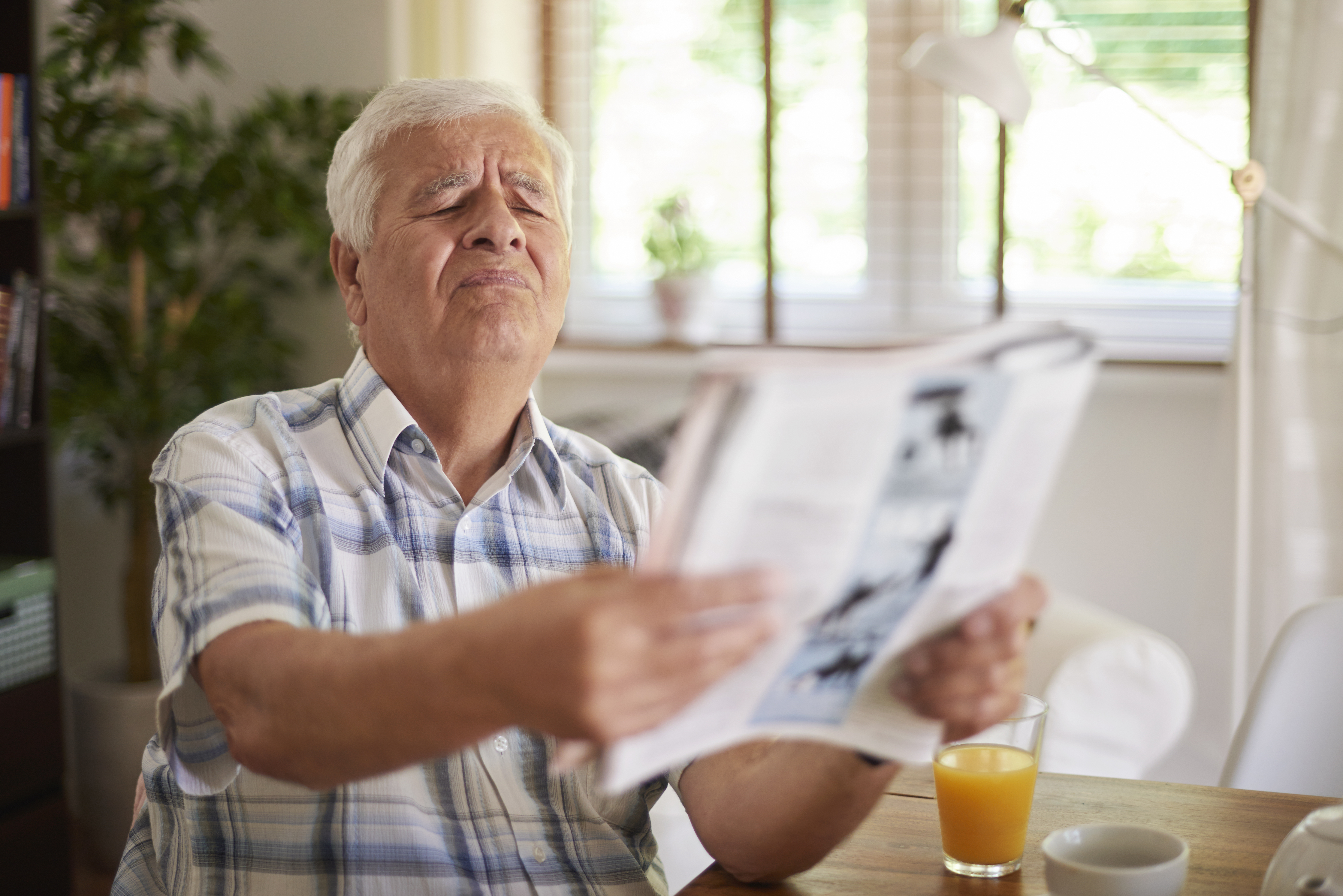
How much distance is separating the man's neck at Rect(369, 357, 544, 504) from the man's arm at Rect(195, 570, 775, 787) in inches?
17.4

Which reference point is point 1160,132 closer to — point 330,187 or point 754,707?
point 330,187

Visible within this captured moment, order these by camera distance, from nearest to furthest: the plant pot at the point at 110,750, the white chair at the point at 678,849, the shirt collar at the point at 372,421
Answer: the shirt collar at the point at 372,421
the white chair at the point at 678,849
the plant pot at the point at 110,750

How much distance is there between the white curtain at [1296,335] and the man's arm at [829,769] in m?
1.67

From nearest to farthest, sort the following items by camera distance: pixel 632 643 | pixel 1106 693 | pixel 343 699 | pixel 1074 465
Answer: pixel 632 643 < pixel 343 699 < pixel 1106 693 < pixel 1074 465

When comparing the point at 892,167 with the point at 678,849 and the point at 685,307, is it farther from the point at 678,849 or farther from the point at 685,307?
the point at 678,849

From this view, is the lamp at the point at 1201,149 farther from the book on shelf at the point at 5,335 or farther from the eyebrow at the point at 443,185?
the book on shelf at the point at 5,335

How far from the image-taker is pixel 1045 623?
2197mm

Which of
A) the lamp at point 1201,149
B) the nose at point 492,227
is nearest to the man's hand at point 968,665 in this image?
the nose at point 492,227

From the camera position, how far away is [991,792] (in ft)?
3.14

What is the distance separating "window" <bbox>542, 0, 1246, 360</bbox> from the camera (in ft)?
9.01

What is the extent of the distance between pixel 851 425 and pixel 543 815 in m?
0.68

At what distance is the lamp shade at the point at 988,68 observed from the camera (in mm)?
1891

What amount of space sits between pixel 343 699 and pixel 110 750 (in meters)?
2.24

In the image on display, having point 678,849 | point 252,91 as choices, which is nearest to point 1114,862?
point 678,849
